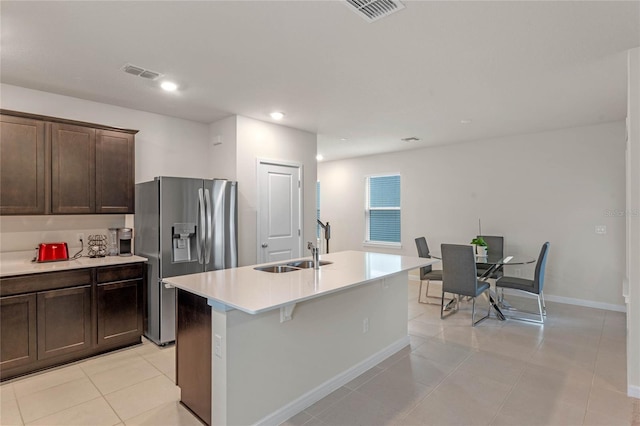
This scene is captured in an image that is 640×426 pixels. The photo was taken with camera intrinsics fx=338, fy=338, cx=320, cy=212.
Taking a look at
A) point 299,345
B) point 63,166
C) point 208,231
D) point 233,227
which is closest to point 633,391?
point 299,345

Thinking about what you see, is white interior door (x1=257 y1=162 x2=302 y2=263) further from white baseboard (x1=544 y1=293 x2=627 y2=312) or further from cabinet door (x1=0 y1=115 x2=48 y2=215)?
white baseboard (x1=544 y1=293 x2=627 y2=312)

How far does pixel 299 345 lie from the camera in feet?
8.06

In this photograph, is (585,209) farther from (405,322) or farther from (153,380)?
(153,380)

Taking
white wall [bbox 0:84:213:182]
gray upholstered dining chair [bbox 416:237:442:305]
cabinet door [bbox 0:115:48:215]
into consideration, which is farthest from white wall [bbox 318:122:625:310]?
cabinet door [bbox 0:115:48:215]

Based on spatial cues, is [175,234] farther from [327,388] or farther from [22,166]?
[327,388]

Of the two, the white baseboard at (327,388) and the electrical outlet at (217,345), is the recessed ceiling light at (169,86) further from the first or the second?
the white baseboard at (327,388)

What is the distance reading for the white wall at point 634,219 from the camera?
257 cm

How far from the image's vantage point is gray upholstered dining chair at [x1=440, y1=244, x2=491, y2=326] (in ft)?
13.4

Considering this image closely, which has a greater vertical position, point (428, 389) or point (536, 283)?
point (536, 283)

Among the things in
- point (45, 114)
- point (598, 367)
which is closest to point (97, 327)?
point (45, 114)

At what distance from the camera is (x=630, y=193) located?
2.61 m

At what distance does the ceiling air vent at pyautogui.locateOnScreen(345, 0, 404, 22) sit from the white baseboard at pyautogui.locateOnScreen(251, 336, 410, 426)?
263 centimetres

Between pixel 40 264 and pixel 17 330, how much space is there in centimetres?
63

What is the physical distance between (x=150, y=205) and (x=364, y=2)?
2.90 meters
